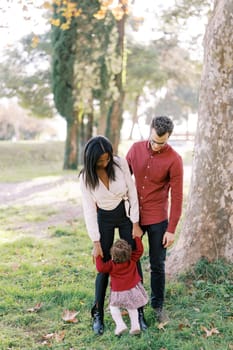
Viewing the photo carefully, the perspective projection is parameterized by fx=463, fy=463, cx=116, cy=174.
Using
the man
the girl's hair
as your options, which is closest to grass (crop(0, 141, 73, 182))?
the man

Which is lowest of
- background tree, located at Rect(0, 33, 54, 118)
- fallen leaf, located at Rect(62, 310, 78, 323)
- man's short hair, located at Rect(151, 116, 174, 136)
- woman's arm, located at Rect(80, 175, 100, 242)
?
fallen leaf, located at Rect(62, 310, 78, 323)

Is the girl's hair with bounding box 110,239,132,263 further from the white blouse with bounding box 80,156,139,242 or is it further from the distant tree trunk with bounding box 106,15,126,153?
the distant tree trunk with bounding box 106,15,126,153

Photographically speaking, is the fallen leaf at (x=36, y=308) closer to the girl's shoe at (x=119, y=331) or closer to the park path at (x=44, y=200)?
the girl's shoe at (x=119, y=331)

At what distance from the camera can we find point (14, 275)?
225 inches

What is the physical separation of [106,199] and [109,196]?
4 cm

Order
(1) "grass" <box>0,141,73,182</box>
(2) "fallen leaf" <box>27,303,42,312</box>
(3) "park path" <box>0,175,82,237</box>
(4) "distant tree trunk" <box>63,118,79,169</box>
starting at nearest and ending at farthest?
(2) "fallen leaf" <box>27,303,42,312</box>, (3) "park path" <box>0,175,82,237</box>, (4) "distant tree trunk" <box>63,118,79,169</box>, (1) "grass" <box>0,141,73,182</box>

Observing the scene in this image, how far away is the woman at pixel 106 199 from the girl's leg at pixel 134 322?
98mm

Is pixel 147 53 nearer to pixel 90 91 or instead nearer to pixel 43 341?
pixel 90 91

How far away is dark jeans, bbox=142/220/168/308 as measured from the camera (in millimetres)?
4098

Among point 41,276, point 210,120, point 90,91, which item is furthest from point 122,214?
point 90,91

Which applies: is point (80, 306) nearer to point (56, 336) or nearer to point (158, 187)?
point (56, 336)

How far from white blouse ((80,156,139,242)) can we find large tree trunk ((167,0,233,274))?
50.2 inches

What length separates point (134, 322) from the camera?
13.0ft

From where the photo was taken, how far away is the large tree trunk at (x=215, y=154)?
4.85m
